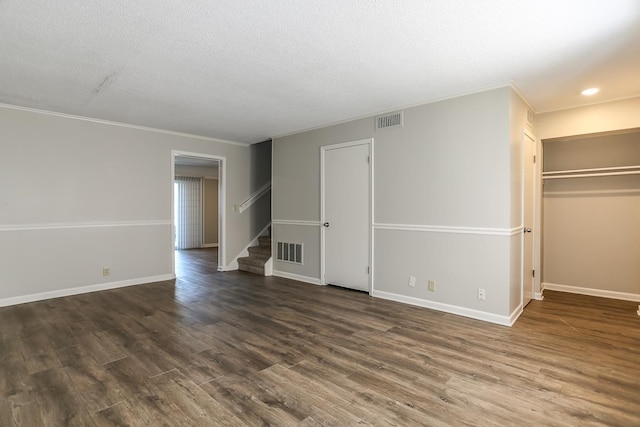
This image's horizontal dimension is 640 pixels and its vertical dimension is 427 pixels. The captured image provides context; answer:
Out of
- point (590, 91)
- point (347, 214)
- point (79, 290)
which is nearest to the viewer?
point (590, 91)

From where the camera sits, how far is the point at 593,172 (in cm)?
431

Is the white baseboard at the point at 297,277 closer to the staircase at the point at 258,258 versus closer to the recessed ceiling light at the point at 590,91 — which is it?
the staircase at the point at 258,258

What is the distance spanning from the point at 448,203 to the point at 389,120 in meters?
1.32

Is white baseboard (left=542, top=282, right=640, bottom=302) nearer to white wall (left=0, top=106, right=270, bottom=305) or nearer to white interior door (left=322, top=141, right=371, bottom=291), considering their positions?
white interior door (left=322, top=141, right=371, bottom=291)

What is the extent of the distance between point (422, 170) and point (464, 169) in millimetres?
486

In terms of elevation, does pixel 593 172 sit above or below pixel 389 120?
below

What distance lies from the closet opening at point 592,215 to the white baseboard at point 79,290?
5.92 meters

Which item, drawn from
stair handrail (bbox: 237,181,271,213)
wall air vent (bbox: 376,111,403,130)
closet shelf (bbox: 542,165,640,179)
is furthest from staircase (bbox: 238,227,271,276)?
closet shelf (bbox: 542,165,640,179)

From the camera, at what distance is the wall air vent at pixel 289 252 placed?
5447 millimetres

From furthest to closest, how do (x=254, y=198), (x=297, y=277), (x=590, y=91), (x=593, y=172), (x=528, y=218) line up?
(x=254, y=198), (x=297, y=277), (x=593, y=172), (x=528, y=218), (x=590, y=91)

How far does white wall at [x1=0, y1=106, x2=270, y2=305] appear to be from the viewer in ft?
13.3

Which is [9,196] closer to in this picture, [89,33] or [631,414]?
[89,33]

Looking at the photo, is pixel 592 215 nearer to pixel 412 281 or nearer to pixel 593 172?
pixel 593 172

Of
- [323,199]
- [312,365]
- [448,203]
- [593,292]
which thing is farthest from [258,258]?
[593,292]
